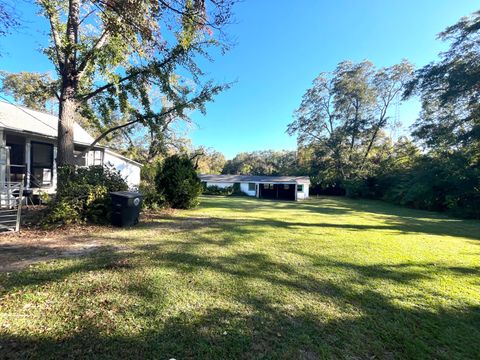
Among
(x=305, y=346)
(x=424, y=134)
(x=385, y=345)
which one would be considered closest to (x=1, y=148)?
(x=305, y=346)

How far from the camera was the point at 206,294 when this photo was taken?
332 cm

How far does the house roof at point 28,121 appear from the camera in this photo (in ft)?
30.3

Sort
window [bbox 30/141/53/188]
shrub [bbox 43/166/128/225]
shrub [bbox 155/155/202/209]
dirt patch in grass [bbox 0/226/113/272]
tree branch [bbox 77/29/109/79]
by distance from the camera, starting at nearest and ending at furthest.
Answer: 1. dirt patch in grass [bbox 0/226/113/272]
2. shrub [bbox 43/166/128/225]
3. tree branch [bbox 77/29/109/79]
4. window [bbox 30/141/53/188]
5. shrub [bbox 155/155/202/209]

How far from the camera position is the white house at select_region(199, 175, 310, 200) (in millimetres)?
31312

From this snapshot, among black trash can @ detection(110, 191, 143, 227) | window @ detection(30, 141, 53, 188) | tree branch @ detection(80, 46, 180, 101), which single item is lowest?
black trash can @ detection(110, 191, 143, 227)

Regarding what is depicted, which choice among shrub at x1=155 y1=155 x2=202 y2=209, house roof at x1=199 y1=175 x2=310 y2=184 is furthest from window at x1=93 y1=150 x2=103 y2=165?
house roof at x1=199 y1=175 x2=310 y2=184

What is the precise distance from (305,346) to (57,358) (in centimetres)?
224

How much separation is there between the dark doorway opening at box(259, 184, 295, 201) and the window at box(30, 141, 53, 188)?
80.2 ft

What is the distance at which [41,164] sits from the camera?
1095 centimetres

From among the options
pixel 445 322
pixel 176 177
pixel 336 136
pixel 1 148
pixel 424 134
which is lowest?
pixel 445 322

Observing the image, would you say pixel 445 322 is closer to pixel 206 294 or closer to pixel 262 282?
pixel 262 282

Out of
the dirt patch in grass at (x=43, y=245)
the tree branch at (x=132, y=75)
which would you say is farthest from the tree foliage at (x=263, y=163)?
the dirt patch in grass at (x=43, y=245)

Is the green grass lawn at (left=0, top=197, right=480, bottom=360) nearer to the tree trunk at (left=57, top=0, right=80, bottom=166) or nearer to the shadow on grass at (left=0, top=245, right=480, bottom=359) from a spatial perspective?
the shadow on grass at (left=0, top=245, right=480, bottom=359)

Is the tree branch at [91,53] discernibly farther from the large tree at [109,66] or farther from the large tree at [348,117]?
the large tree at [348,117]
